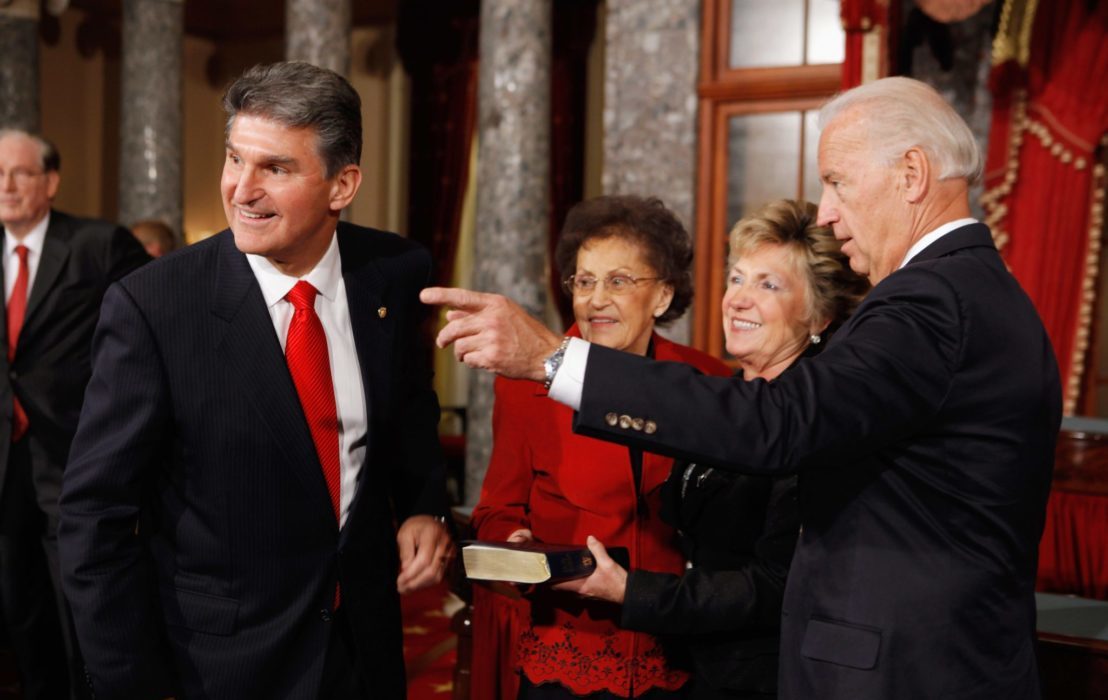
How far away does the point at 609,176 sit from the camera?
5637 millimetres

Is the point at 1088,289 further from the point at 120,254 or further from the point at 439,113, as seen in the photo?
the point at 439,113

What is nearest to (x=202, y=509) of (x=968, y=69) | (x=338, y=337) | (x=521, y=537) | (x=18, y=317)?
(x=338, y=337)

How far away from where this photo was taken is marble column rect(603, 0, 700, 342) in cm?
554

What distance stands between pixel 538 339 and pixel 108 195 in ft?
35.1

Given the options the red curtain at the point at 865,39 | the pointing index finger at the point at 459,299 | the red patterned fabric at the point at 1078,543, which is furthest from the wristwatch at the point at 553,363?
the red curtain at the point at 865,39

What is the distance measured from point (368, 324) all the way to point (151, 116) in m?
6.70

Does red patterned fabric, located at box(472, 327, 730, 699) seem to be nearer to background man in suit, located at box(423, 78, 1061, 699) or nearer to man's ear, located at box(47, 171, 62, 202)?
background man in suit, located at box(423, 78, 1061, 699)

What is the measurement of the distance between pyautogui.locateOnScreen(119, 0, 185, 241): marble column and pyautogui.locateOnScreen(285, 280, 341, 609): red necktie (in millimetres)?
6369

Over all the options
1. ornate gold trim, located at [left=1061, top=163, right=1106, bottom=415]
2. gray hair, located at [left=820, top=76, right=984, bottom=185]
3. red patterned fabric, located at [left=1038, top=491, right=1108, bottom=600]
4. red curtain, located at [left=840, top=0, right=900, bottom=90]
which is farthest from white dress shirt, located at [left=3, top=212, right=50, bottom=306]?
ornate gold trim, located at [left=1061, top=163, right=1106, bottom=415]

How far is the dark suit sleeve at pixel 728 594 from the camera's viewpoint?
1962 millimetres

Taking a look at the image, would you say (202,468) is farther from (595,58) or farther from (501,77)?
(595,58)

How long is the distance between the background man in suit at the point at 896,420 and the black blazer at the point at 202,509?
40cm

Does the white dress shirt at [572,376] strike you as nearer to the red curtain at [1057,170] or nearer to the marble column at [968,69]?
the red curtain at [1057,170]

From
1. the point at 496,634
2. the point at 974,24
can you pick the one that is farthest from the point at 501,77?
the point at 496,634
